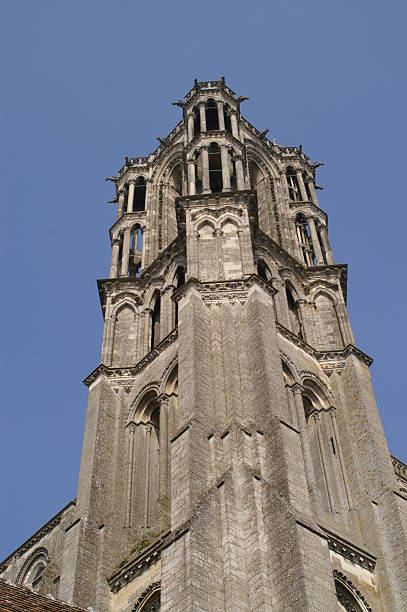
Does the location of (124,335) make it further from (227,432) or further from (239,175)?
(227,432)

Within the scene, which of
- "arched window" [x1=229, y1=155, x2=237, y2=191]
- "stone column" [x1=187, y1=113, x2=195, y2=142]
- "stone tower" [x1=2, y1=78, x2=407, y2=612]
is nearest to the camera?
"stone tower" [x1=2, y1=78, x2=407, y2=612]

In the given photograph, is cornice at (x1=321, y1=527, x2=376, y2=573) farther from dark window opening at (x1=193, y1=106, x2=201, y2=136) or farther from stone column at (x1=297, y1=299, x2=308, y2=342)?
dark window opening at (x1=193, y1=106, x2=201, y2=136)

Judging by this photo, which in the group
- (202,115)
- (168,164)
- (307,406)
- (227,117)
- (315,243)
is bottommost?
(307,406)

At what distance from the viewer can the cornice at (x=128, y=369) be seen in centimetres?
2880

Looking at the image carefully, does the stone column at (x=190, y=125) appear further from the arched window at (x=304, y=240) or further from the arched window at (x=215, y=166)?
the arched window at (x=304, y=240)

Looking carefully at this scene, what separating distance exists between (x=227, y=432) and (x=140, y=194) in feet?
66.7

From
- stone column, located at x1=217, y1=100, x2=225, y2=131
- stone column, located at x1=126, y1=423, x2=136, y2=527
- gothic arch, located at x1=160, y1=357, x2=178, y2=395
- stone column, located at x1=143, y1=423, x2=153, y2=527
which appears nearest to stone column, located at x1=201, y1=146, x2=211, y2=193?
stone column, located at x1=217, y1=100, x2=225, y2=131

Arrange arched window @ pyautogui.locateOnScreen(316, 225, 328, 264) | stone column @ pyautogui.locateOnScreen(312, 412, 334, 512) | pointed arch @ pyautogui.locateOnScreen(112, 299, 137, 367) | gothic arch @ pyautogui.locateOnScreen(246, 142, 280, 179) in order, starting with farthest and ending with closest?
1. gothic arch @ pyautogui.locateOnScreen(246, 142, 280, 179)
2. arched window @ pyautogui.locateOnScreen(316, 225, 328, 264)
3. pointed arch @ pyautogui.locateOnScreen(112, 299, 137, 367)
4. stone column @ pyautogui.locateOnScreen(312, 412, 334, 512)

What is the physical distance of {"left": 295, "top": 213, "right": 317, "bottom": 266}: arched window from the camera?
36.1 metres

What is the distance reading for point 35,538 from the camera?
32125 millimetres

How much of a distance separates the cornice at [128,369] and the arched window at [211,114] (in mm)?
12907

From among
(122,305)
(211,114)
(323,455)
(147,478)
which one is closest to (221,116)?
(211,114)

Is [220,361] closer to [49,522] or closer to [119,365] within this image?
[119,365]

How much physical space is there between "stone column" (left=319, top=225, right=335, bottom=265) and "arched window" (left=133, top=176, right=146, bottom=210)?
755cm
